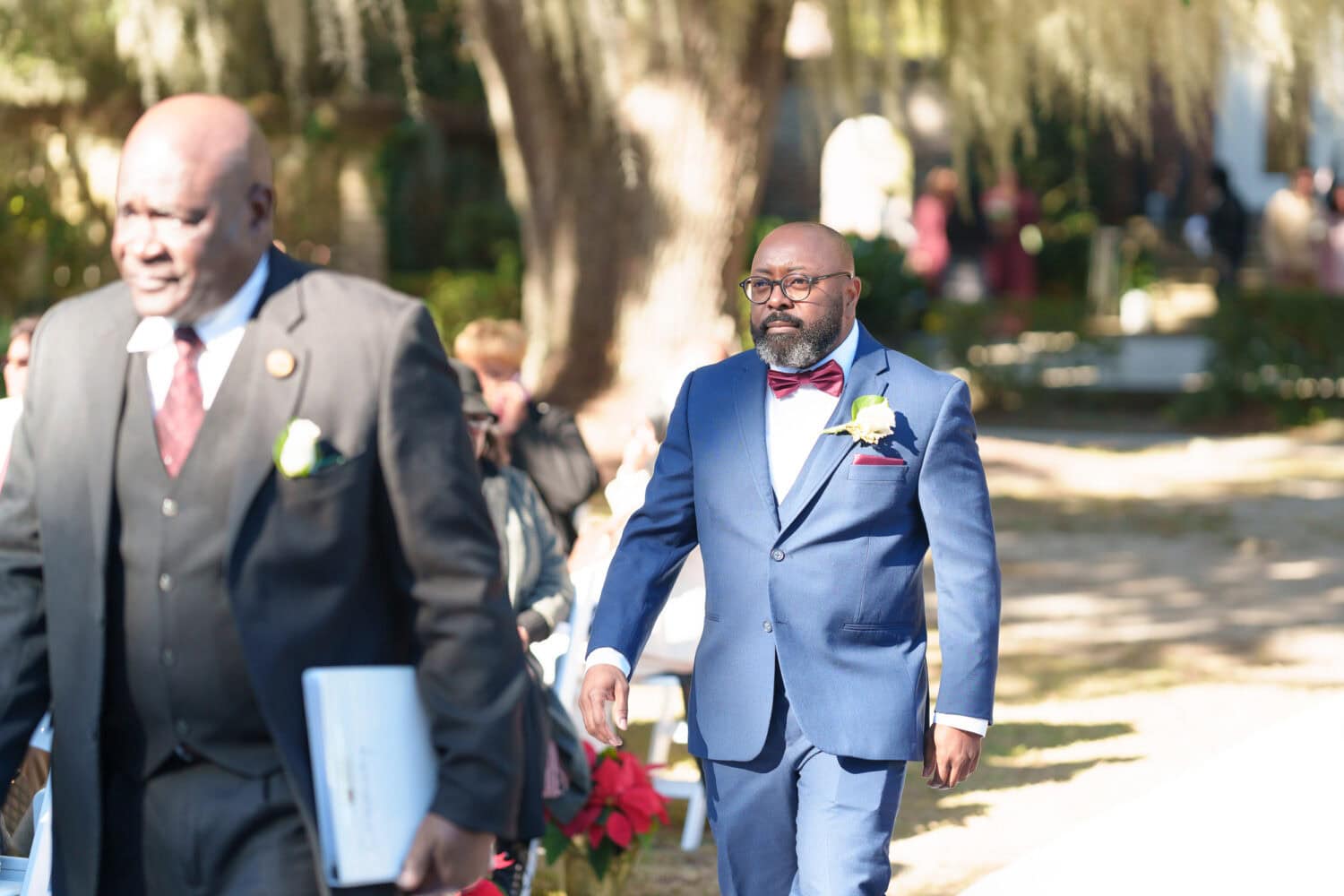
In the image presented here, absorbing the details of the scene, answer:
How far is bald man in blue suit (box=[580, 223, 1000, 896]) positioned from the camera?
3662 millimetres

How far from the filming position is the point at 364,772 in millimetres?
2375

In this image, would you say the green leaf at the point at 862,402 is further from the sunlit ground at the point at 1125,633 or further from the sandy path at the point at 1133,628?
the sunlit ground at the point at 1125,633

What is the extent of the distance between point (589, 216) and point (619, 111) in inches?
34.0

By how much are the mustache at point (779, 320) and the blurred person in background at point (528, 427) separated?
78.9 inches

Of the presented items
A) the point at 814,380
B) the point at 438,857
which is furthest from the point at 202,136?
the point at 814,380

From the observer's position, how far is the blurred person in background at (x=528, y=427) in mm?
5781

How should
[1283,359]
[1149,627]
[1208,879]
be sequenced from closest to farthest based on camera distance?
[1208,879] → [1149,627] → [1283,359]

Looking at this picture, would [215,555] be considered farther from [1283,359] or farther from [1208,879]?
[1283,359]

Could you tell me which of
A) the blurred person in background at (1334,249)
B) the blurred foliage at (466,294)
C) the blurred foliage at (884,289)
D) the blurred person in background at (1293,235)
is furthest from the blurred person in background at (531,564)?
the blurred person in background at (1334,249)

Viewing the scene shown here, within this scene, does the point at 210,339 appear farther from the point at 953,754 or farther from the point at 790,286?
the point at 953,754

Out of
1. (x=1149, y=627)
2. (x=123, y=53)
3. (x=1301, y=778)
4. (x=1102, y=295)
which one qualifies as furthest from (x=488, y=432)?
(x=1102, y=295)

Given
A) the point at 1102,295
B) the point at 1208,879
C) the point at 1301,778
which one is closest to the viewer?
the point at 1208,879

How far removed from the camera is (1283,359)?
1644 cm

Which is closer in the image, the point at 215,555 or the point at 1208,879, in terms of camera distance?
the point at 215,555
